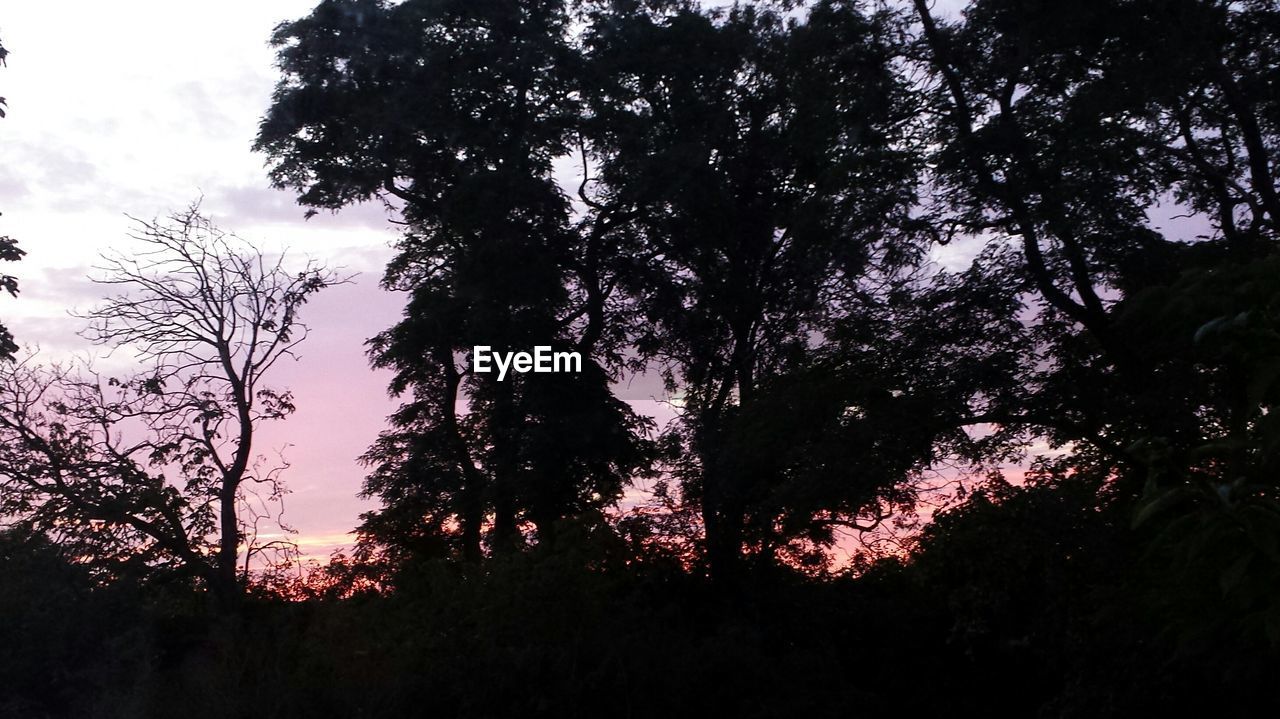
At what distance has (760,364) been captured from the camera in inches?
893

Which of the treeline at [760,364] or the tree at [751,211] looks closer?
the treeline at [760,364]

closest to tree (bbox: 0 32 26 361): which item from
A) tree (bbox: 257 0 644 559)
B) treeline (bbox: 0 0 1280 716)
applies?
treeline (bbox: 0 0 1280 716)

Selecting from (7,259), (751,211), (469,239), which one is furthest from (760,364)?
(7,259)

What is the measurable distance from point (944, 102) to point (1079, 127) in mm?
2378

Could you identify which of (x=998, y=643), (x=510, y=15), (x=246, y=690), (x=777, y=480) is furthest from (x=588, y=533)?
(x=510, y=15)

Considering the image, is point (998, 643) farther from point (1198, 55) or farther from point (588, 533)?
point (1198, 55)

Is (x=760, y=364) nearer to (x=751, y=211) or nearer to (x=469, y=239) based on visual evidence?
(x=751, y=211)

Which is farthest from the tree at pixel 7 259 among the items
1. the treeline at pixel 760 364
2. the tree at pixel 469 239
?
the tree at pixel 469 239

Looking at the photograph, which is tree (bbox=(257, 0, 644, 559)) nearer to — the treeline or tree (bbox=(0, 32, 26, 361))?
the treeline

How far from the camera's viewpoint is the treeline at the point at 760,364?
15.0 metres

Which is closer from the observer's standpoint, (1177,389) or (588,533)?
(1177,389)

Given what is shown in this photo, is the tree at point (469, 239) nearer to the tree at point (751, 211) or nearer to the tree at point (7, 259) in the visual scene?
the tree at point (751, 211)

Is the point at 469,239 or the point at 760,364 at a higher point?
the point at 469,239

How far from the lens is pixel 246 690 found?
1420cm
